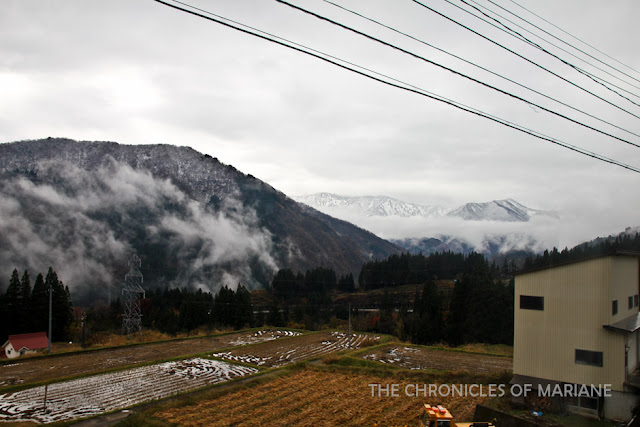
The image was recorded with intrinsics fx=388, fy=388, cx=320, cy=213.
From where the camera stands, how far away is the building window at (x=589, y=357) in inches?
495

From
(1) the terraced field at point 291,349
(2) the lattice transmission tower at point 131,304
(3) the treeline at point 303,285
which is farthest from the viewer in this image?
(3) the treeline at point 303,285

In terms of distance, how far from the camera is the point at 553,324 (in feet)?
43.8

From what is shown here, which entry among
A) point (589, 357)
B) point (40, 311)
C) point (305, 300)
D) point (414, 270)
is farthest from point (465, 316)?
point (40, 311)

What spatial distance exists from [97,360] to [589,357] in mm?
26675

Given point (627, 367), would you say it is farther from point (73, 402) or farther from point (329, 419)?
point (73, 402)

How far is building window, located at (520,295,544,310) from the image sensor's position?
45.2 feet

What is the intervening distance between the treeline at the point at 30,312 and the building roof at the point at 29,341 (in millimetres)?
4809

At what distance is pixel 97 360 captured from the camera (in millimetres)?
25047

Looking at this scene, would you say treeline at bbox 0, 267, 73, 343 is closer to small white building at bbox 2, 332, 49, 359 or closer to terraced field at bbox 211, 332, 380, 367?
small white building at bbox 2, 332, 49, 359

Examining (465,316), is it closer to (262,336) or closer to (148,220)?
(262,336)

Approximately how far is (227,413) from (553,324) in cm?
1195

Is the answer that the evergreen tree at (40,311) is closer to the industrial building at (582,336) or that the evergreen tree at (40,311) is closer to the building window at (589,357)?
the industrial building at (582,336)

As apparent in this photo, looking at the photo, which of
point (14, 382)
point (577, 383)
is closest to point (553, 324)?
point (577, 383)

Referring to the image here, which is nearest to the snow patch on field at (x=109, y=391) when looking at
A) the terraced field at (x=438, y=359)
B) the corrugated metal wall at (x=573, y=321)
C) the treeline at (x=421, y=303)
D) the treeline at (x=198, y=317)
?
the terraced field at (x=438, y=359)
